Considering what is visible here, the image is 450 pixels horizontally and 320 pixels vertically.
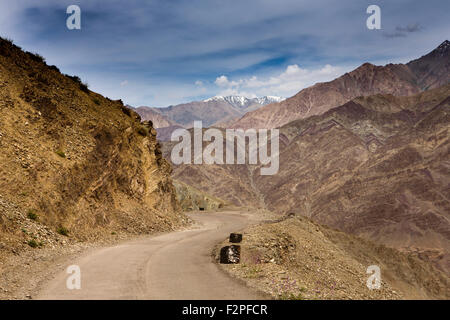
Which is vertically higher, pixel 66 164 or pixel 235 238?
pixel 66 164

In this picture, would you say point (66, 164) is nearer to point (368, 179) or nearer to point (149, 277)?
point (149, 277)

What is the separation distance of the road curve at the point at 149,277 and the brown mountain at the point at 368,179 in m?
84.1

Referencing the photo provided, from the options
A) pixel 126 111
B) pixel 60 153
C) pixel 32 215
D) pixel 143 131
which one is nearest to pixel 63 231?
pixel 32 215

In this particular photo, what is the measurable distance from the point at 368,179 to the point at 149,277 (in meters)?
136

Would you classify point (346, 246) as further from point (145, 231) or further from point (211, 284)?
point (211, 284)

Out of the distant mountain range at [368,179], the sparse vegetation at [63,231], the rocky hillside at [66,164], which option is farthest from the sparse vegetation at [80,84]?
the distant mountain range at [368,179]

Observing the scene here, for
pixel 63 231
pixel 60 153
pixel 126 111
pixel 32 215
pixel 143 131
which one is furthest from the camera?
pixel 126 111

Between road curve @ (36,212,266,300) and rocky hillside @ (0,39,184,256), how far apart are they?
296cm

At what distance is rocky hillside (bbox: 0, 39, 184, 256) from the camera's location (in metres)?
15.7

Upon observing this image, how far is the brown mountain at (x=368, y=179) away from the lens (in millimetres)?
101562

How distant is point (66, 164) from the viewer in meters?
18.7

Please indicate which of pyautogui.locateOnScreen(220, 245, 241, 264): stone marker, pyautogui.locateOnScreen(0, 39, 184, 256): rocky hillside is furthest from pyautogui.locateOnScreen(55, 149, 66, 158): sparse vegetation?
pyautogui.locateOnScreen(220, 245, 241, 264): stone marker

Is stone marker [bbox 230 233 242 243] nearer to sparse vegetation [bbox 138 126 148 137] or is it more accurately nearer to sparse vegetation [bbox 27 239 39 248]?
sparse vegetation [bbox 27 239 39 248]

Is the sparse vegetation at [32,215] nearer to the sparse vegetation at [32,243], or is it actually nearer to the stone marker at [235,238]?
the sparse vegetation at [32,243]
